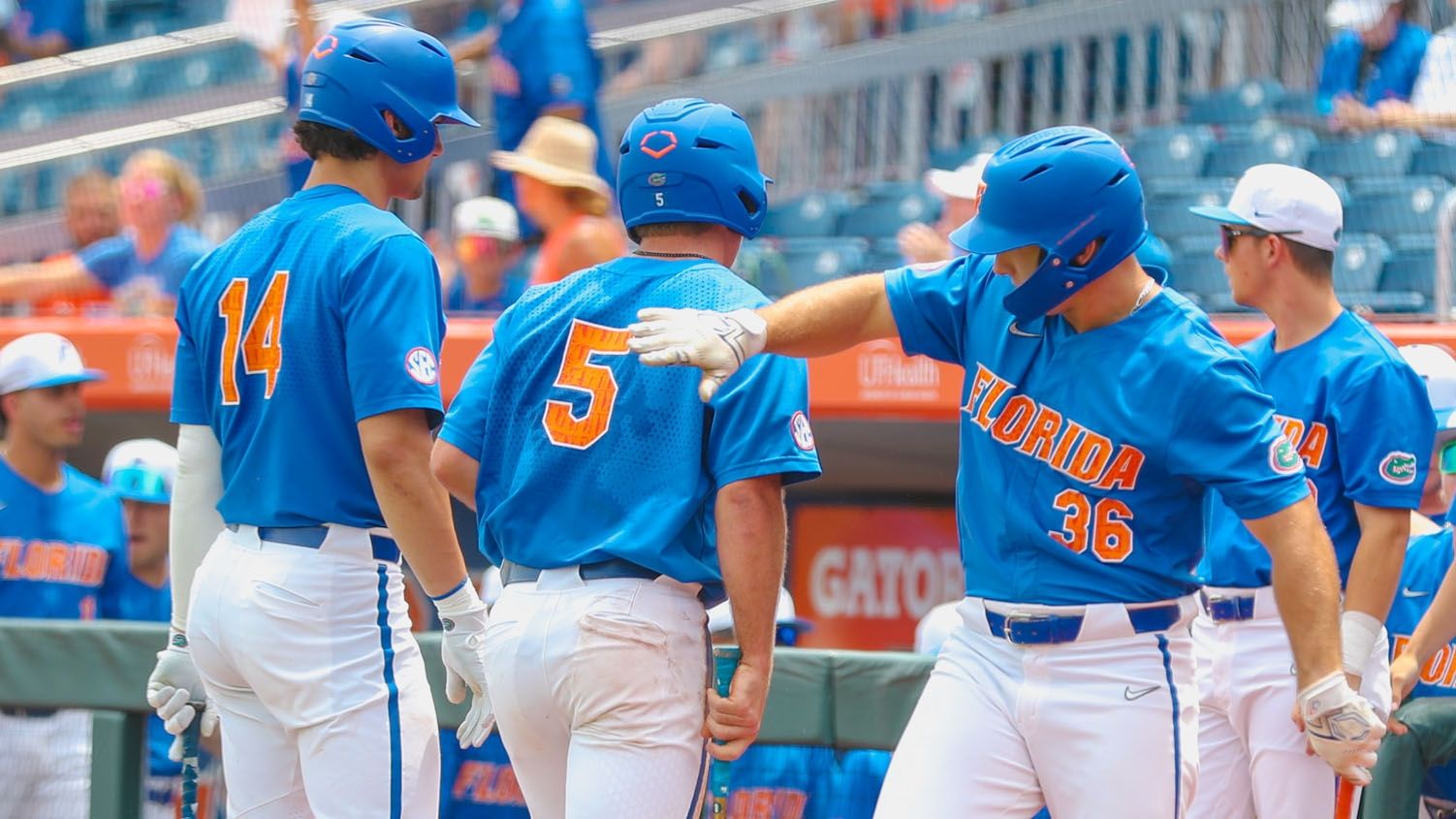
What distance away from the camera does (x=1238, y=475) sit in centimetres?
295

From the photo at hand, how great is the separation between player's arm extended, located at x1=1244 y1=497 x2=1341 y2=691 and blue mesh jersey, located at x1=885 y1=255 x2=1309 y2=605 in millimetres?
43

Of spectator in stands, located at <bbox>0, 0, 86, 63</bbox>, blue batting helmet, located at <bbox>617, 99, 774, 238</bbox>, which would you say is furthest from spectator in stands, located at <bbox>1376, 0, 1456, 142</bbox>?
spectator in stands, located at <bbox>0, 0, 86, 63</bbox>

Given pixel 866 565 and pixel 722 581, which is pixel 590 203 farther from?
pixel 722 581

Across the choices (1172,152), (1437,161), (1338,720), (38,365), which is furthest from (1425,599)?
(1172,152)

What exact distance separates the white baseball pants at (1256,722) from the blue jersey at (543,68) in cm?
398

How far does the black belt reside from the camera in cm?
482

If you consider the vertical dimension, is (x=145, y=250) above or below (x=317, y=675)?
above

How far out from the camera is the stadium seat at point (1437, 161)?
791 centimetres

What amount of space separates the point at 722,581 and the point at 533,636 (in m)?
0.33

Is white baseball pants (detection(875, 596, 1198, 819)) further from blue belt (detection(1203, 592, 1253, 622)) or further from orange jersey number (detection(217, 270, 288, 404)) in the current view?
orange jersey number (detection(217, 270, 288, 404))

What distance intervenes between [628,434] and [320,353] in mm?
615

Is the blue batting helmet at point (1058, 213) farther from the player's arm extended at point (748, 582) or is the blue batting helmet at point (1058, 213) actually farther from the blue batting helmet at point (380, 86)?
the blue batting helmet at point (380, 86)

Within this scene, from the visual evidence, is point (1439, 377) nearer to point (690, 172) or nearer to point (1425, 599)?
point (1425, 599)

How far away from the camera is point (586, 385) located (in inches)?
118
